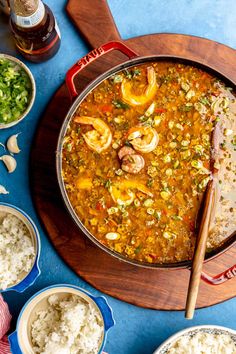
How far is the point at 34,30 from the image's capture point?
316 cm

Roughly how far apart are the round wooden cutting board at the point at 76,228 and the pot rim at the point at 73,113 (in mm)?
254

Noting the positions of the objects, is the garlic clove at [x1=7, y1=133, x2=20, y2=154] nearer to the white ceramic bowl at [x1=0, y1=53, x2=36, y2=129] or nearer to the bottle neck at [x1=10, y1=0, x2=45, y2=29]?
the white ceramic bowl at [x1=0, y1=53, x2=36, y2=129]

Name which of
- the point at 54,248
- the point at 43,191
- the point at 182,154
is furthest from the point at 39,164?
the point at 182,154

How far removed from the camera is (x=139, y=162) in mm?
3039

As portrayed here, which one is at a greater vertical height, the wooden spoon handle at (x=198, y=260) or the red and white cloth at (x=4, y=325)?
the wooden spoon handle at (x=198, y=260)

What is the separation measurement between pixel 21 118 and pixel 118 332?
4.39 ft

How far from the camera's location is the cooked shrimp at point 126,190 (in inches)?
121

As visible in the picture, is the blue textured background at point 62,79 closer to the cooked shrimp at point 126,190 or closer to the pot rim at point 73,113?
the pot rim at point 73,113

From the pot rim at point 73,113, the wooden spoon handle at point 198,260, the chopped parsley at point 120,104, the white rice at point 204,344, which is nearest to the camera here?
the wooden spoon handle at point 198,260

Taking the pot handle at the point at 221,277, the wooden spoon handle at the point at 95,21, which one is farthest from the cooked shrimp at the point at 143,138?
the pot handle at the point at 221,277

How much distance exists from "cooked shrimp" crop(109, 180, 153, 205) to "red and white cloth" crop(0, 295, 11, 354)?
0.85 meters

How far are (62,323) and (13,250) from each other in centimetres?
49

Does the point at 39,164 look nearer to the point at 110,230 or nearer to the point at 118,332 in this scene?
the point at 110,230

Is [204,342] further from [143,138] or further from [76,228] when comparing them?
[143,138]
